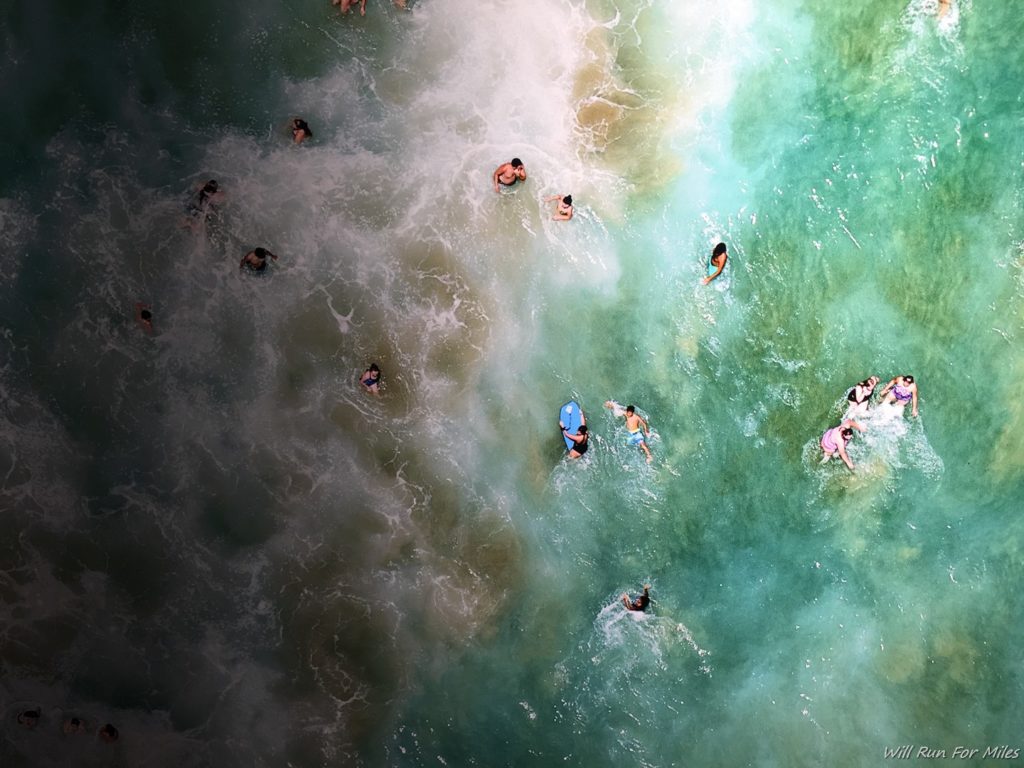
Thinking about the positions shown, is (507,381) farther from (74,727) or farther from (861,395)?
(74,727)

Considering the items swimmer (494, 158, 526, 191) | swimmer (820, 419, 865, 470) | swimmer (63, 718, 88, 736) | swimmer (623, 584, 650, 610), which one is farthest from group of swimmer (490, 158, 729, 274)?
swimmer (63, 718, 88, 736)

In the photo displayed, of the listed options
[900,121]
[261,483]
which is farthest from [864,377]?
[261,483]

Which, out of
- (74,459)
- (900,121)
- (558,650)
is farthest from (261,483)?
(900,121)

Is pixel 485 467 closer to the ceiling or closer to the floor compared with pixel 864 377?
closer to the floor

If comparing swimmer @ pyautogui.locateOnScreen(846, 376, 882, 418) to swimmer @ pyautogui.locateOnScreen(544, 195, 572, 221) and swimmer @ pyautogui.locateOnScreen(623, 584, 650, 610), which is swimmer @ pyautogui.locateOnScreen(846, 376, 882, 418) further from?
swimmer @ pyautogui.locateOnScreen(544, 195, 572, 221)

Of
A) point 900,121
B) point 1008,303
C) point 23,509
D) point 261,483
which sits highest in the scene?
point 900,121

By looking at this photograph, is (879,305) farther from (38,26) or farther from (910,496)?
(38,26)

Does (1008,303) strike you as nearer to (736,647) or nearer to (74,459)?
(736,647)
